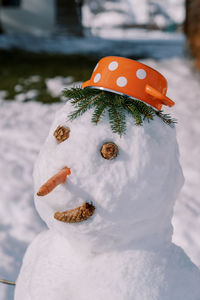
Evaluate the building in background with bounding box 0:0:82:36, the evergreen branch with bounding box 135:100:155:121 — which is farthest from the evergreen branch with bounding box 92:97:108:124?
the building in background with bounding box 0:0:82:36

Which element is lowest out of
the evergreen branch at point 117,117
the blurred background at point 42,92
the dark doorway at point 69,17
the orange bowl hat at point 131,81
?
the blurred background at point 42,92

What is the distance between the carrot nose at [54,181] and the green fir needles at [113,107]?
18 cm

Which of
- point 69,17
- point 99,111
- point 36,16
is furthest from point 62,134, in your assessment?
point 69,17

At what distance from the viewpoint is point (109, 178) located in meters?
0.97

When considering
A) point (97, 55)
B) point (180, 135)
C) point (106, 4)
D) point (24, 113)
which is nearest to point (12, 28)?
point (97, 55)

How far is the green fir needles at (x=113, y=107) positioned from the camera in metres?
1.00

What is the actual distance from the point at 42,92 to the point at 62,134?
14.0 feet

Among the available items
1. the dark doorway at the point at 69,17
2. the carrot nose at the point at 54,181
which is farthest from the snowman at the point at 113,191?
the dark doorway at the point at 69,17

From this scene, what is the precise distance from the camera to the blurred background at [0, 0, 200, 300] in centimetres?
225

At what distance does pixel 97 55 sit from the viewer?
8.26 meters

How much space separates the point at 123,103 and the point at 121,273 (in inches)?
22.2

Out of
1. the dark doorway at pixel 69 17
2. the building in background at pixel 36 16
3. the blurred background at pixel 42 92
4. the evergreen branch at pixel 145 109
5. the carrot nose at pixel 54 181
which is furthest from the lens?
the dark doorway at pixel 69 17

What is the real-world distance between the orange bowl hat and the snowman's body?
10 cm

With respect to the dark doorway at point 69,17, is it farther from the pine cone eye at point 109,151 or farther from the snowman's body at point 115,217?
the pine cone eye at point 109,151
